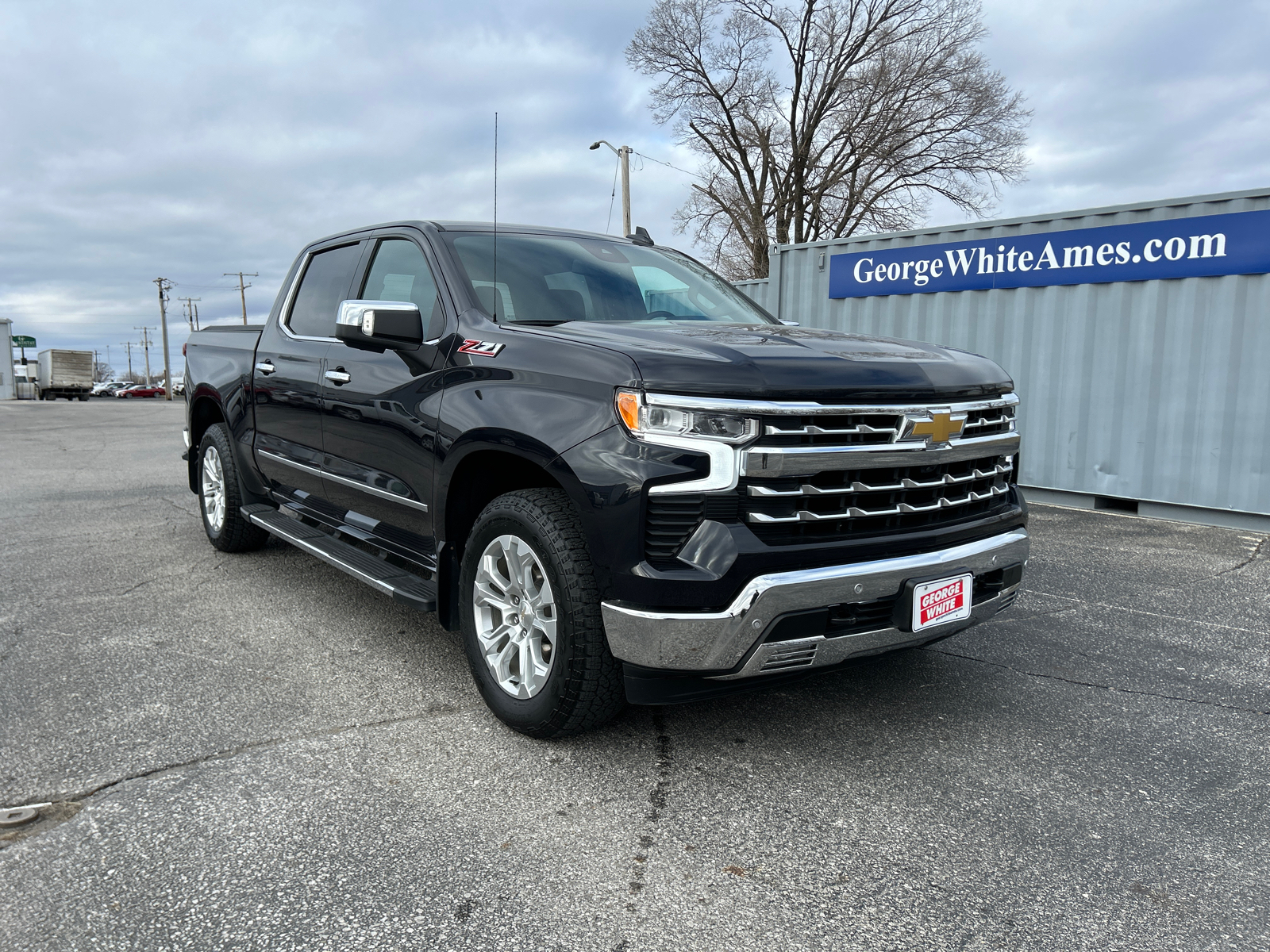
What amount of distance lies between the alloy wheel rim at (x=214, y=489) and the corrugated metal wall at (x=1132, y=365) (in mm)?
6754

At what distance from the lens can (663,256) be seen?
4590 millimetres

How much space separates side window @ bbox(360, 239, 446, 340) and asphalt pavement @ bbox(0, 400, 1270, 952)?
1465 mm

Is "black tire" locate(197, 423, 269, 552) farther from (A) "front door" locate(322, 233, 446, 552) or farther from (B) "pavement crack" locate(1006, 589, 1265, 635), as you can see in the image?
(B) "pavement crack" locate(1006, 589, 1265, 635)

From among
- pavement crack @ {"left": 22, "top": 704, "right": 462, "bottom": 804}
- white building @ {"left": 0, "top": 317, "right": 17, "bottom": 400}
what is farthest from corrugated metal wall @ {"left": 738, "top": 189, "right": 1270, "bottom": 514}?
white building @ {"left": 0, "top": 317, "right": 17, "bottom": 400}

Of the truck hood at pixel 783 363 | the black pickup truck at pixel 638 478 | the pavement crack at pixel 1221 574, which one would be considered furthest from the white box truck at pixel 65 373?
the pavement crack at pixel 1221 574

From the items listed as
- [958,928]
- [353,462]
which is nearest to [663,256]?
[353,462]

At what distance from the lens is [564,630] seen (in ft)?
9.05

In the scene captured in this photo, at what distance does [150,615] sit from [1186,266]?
26.3ft

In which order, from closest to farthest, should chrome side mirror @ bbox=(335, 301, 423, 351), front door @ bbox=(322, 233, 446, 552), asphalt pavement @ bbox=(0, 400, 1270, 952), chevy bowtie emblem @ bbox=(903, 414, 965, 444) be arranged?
asphalt pavement @ bbox=(0, 400, 1270, 952)
chevy bowtie emblem @ bbox=(903, 414, 965, 444)
chrome side mirror @ bbox=(335, 301, 423, 351)
front door @ bbox=(322, 233, 446, 552)

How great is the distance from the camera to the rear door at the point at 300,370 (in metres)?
4.40

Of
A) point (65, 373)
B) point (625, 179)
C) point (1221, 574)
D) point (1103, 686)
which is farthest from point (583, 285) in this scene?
point (65, 373)

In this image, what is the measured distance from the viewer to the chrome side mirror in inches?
133

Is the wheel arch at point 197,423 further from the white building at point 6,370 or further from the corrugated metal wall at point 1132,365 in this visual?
the white building at point 6,370

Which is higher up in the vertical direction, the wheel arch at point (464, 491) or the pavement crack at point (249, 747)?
the wheel arch at point (464, 491)
